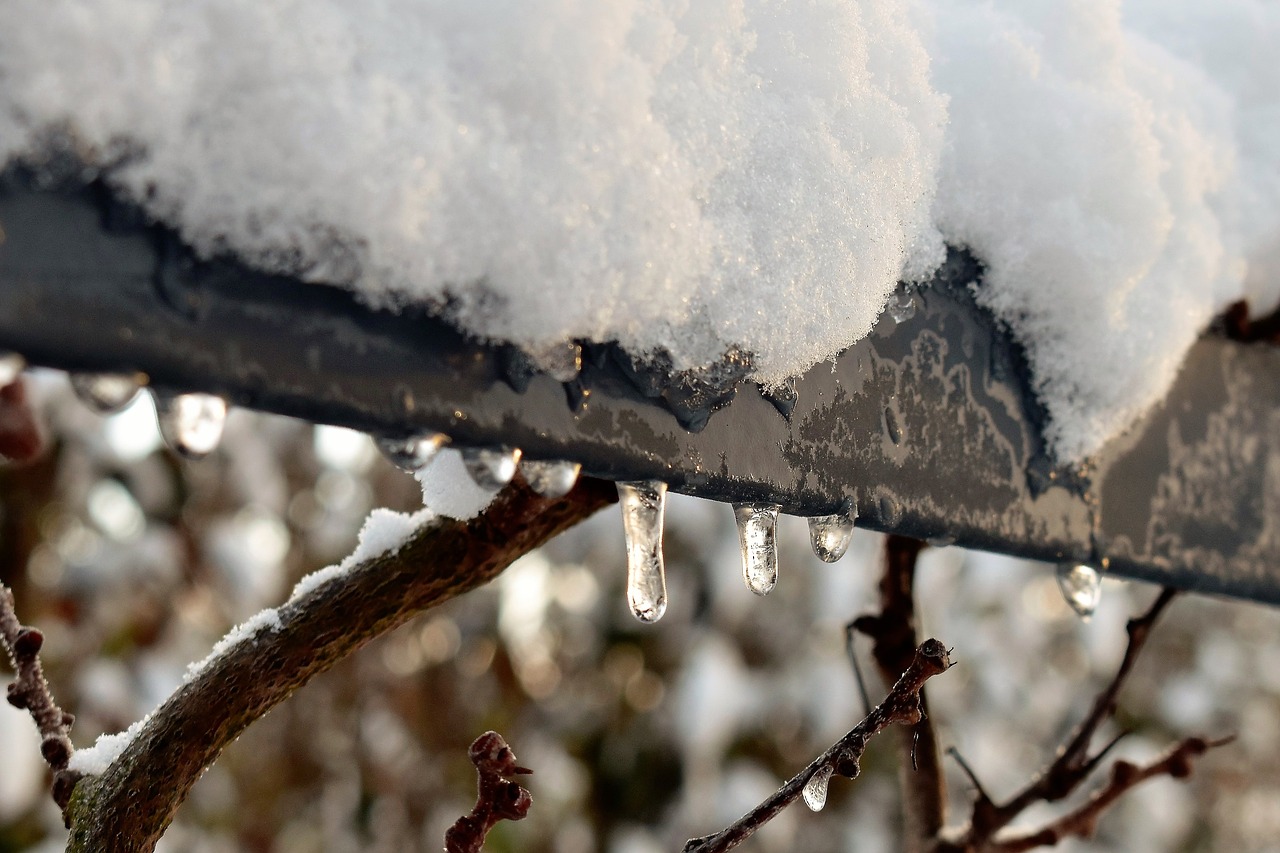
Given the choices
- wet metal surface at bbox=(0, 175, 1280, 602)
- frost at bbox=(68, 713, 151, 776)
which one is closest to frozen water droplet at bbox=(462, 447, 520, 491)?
wet metal surface at bbox=(0, 175, 1280, 602)

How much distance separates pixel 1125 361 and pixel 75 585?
353cm

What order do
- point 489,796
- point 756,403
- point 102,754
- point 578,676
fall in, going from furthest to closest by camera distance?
point 578,676, point 102,754, point 489,796, point 756,403

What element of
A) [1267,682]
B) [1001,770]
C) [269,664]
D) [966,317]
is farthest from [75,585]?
[1267,682]

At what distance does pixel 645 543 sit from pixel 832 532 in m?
0.13

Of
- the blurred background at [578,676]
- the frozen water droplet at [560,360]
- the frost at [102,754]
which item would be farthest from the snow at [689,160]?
the blurred background at [578,676]

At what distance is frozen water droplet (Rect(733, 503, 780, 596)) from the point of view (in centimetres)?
69

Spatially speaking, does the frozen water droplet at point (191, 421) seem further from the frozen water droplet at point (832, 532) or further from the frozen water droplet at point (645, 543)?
the frozen water droplet at point (832, 532)

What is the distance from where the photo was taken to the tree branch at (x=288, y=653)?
786 millimetres

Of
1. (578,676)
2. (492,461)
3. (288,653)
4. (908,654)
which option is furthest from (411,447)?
(578,676)

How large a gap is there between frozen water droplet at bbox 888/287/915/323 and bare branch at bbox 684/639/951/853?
0.23 metres

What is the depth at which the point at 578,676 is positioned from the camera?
470 centimetres

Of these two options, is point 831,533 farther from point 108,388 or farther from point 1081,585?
point 108,388

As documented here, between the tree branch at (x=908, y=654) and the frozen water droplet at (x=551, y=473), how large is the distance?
0.70m

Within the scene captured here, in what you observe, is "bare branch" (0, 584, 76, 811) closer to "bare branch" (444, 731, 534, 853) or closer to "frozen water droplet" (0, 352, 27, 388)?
"bare branch" (444, 731, 534, 853)
